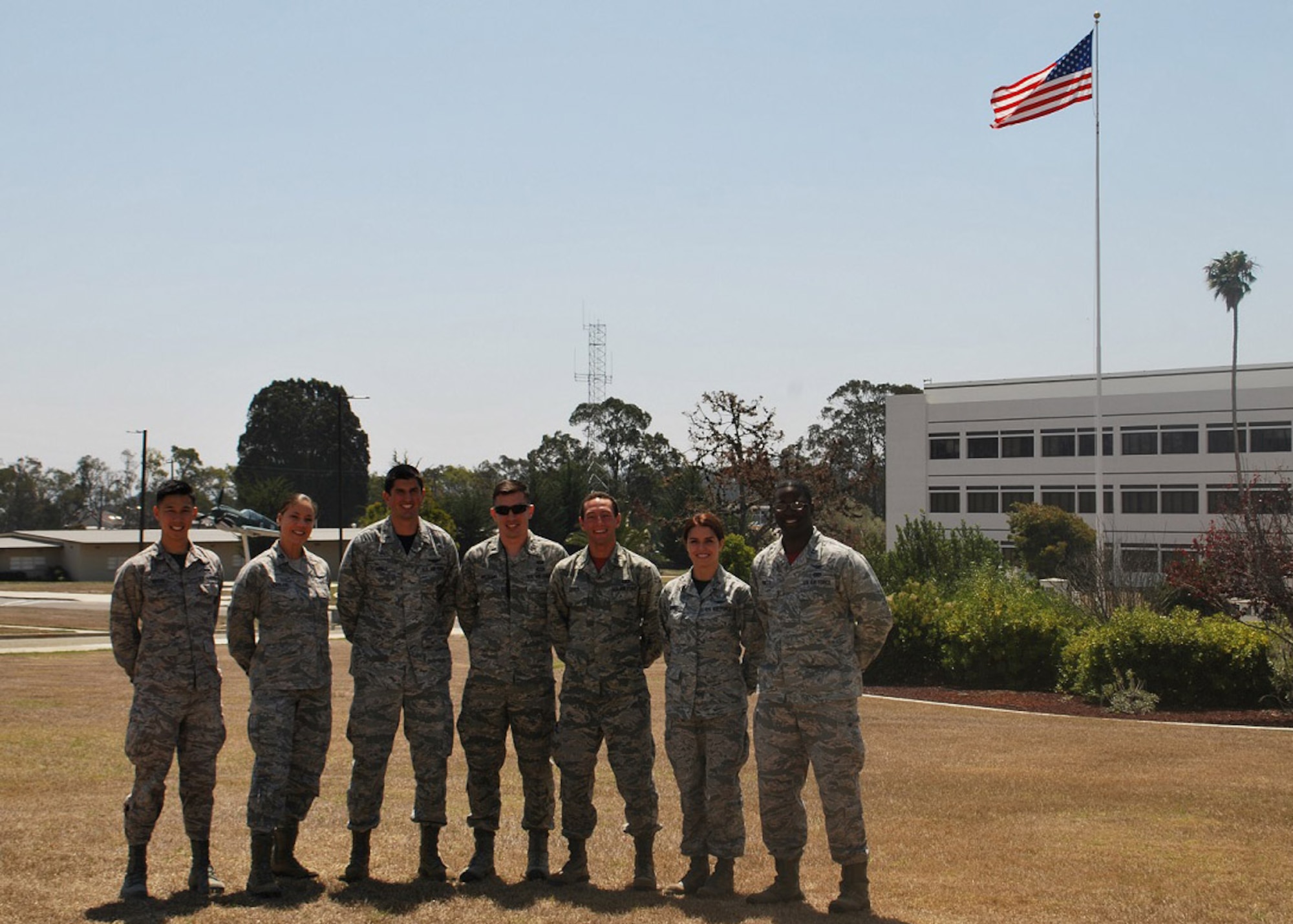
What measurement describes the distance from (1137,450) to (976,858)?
52.2 metres

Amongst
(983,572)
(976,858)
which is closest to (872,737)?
(976,858)

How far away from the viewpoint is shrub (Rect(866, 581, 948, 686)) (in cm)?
1895

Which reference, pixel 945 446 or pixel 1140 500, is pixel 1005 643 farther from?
pixel 945 446

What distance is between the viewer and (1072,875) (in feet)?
21.7

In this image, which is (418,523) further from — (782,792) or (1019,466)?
(1019,466)

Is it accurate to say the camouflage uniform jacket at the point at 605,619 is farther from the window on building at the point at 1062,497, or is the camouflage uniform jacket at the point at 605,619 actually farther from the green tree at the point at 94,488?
the green tree at the point at 94,488

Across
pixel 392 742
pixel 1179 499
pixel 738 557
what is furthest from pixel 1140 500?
pixel 392 742

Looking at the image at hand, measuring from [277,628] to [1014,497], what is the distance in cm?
5607

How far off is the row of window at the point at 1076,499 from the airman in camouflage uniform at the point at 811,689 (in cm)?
4937

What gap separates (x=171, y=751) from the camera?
6.20 metres

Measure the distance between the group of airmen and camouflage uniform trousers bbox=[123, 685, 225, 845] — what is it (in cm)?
1

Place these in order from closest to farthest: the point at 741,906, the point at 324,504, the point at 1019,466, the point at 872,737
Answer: the point at 741,906
the point at 872,737
the point at 1019,466
the point at 324,504

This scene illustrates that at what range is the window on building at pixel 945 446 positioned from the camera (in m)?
60.8

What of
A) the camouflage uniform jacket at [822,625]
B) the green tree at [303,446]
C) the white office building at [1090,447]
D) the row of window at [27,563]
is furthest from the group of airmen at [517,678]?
the green tree at [303,446]
